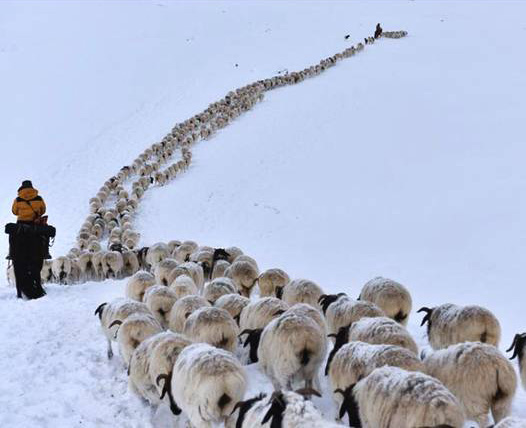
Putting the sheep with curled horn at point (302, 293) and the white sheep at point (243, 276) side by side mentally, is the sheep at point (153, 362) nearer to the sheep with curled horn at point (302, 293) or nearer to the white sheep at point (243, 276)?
the sheep with curled horn at point (302, 293)

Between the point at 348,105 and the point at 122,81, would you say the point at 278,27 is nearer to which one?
the point at 122,81

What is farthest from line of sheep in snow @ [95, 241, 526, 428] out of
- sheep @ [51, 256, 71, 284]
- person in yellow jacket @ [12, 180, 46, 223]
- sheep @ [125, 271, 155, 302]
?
sheep @ [51, 256, 71, 284]

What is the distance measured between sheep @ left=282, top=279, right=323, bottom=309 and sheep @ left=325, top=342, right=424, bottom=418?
2161 mm

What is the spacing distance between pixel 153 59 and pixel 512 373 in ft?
109

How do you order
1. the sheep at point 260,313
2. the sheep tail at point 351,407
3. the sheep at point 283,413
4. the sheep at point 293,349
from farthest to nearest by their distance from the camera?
the sheep at point 260,313, the sheep at point 293,349, the sheep tail at point 351,407, the sheep at point 283,413

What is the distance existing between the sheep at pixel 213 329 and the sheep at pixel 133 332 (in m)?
0.42

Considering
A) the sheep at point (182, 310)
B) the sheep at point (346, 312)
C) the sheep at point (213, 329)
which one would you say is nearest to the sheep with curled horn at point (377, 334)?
the sheep at point (346, 312)

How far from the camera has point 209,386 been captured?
13.8 feet

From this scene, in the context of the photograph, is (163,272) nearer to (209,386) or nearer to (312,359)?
(312,359)

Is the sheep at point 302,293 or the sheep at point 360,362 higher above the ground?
the sheep at point 302,293

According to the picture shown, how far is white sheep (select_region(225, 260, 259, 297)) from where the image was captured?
26.9 feet

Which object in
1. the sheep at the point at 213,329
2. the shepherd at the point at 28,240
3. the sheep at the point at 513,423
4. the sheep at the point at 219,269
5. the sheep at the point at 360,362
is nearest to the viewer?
the sheep at the point at 513,423

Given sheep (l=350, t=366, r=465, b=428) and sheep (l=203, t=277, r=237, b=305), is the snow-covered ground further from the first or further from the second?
sheep (l=350, t=366, r=465, b=428)

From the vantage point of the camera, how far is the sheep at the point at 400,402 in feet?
11.3
